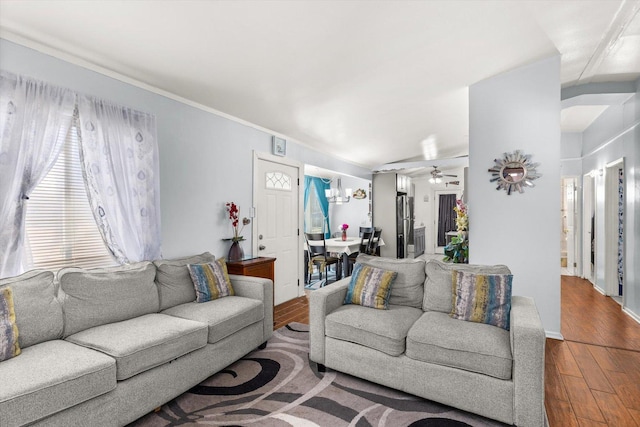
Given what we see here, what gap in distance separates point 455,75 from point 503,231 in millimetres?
1700

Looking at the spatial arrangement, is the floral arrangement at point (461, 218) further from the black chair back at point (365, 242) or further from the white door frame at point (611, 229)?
the white door frame at point (611, 229)

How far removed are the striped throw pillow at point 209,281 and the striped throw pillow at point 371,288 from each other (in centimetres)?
113

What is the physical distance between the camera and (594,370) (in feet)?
8.52

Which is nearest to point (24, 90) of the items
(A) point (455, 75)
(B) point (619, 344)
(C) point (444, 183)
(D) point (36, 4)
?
(D) point (36, 4)

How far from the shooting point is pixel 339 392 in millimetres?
2314

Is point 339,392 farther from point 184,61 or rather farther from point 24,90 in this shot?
point 24,90

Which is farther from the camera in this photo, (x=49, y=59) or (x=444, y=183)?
(x=444, y=183)

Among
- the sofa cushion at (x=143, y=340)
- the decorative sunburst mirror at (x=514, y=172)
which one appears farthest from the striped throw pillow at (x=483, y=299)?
the sofa cushion at (x=143, y=340)

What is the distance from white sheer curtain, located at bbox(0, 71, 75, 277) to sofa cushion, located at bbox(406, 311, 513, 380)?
2687 millimetres

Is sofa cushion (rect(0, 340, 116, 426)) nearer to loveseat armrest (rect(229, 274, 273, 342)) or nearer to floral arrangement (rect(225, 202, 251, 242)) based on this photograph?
loveseat armrest (rect(229, 274, 273, 342))

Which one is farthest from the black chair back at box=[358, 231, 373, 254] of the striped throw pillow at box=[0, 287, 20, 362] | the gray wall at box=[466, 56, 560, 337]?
the striped throw pillow at box=[0, 287, 20, 362]

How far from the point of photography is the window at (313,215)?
26.0 feet

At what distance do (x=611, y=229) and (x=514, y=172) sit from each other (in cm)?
262

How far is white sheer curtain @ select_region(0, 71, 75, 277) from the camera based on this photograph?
2.10m
